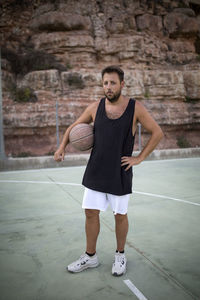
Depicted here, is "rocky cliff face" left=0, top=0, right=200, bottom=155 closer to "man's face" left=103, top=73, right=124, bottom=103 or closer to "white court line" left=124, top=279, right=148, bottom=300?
"man's face" left=103, top=73, right=124, bottom=103

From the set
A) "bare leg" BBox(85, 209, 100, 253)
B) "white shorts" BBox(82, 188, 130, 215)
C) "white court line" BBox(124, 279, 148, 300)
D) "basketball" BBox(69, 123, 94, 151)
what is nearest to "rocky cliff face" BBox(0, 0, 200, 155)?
"basketball" BBox(69, 123, 94, 151)

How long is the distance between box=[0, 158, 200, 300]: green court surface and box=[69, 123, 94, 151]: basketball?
4.10 feet

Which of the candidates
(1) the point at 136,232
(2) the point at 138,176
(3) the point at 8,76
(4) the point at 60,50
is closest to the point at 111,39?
(4) the point at 60,50

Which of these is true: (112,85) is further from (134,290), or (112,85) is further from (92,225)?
(134,290)

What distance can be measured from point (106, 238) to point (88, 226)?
91 cm

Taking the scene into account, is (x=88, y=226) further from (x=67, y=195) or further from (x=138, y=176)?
(x=138, y=176)

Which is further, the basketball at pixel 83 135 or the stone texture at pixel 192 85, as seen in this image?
the stone texture at pixel 192 85

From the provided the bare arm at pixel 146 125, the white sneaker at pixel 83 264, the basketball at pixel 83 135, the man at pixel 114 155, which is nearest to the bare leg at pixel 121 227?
the man at pixel 114 155

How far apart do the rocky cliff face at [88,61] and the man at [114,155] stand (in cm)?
1738

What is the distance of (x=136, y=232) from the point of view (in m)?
3.70

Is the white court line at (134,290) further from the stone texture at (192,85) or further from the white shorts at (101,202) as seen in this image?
the stone texture at (192,85)

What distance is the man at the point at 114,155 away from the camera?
2531 millimetres

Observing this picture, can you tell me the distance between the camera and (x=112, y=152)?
2.55m

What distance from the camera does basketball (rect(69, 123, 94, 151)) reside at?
2788mm
